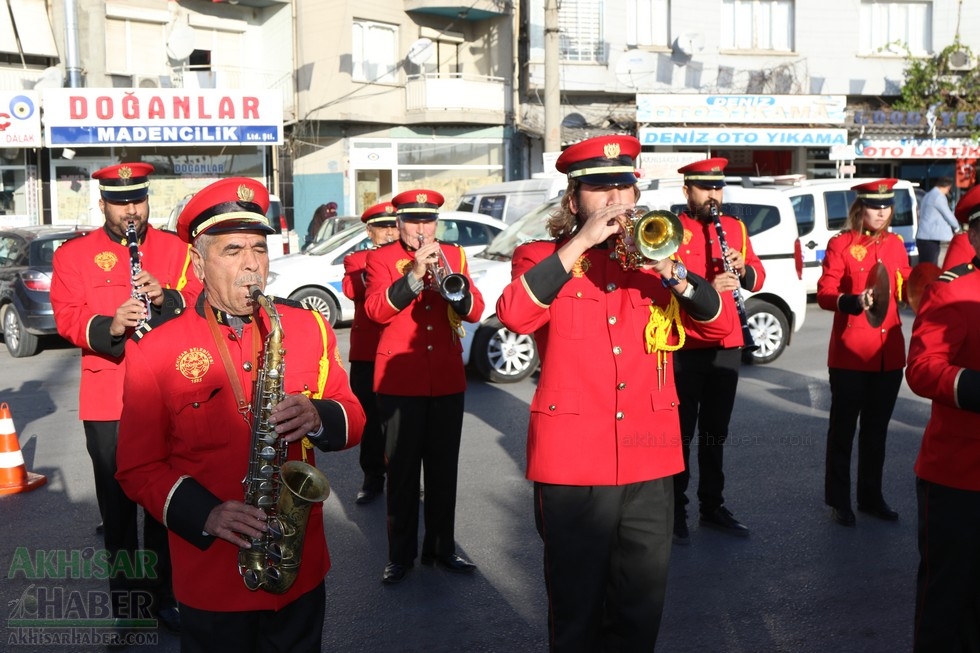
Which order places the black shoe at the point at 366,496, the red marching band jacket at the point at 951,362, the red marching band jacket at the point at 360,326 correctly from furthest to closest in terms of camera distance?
the red marching band jacket at the point at 360,326 < the black shoe at the point at 366,496 < the red marching band jacket at the point at 951,362

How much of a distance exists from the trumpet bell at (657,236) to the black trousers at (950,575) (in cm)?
143

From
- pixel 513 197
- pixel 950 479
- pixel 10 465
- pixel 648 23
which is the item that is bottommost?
pixel 10 465

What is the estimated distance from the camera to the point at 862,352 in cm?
644

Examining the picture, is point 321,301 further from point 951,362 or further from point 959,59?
point 959,59

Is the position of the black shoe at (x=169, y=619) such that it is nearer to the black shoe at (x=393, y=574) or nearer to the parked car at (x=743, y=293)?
the black shoe at (x=393, y=574)

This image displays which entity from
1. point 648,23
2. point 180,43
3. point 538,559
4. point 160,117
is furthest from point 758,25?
point 538,559

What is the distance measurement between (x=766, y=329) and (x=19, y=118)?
18366 millimetres

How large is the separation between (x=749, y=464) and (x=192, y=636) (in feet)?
18.6

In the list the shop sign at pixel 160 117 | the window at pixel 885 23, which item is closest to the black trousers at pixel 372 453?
the shop sign at pixel 160 117

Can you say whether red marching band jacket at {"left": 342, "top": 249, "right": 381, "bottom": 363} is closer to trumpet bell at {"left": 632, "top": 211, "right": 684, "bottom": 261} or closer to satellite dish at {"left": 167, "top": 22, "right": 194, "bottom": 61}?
trumpet bell at {"left": 632, "top": 211, "right": 684, "bottom": 261}

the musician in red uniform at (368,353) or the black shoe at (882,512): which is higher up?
the musician in red uniform at (368,353)

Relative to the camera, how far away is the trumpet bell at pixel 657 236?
11.1 feet

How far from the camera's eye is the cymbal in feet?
19.9

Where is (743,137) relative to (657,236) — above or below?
above
